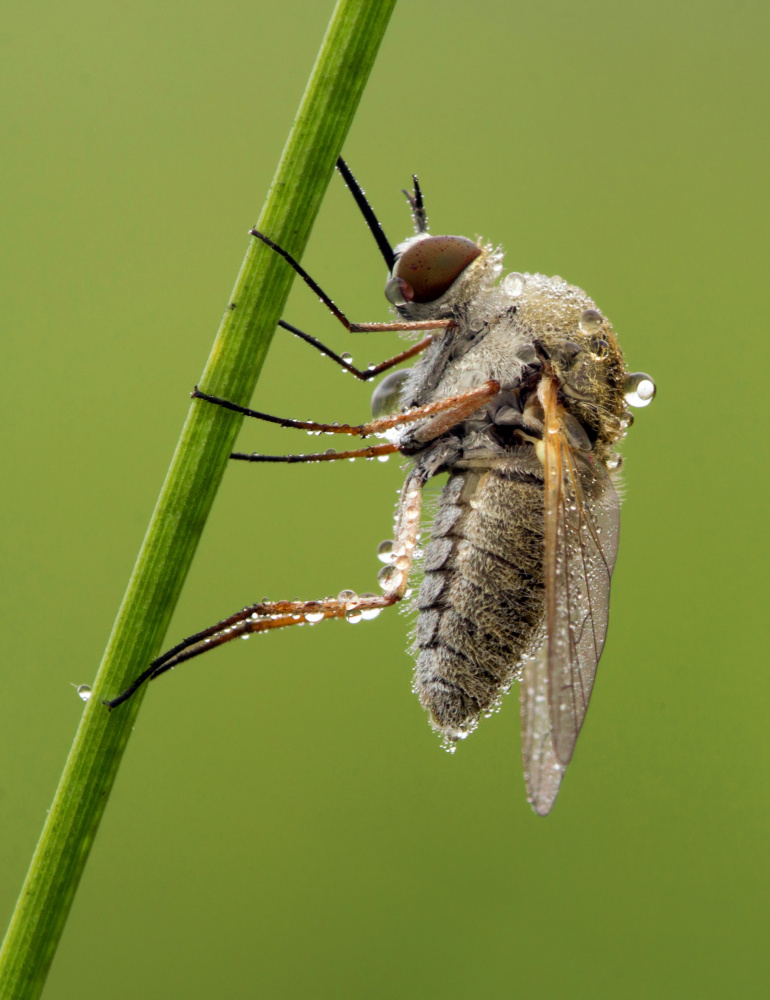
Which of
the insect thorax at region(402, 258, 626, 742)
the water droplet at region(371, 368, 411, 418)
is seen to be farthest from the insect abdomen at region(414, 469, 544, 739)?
the water droplet at region(371, 368, 411, 418)

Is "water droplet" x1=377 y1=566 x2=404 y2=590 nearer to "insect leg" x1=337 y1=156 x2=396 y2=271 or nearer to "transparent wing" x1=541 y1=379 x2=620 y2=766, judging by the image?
"transparent wing" x1=541 y1=379 x2=620 y2=766

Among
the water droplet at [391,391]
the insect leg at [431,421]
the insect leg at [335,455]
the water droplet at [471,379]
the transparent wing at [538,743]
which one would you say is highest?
the water droplet at [391,391]

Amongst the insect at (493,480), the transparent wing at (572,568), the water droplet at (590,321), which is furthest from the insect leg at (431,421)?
the water droplet at (590,321)

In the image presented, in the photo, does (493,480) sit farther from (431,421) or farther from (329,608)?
(329,608)

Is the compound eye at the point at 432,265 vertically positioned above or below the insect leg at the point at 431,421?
above

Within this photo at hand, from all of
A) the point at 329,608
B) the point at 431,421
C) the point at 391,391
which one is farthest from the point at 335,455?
the point at 391,391

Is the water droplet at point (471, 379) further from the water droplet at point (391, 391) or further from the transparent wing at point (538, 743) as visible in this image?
the transparent wing at point (538, 743)

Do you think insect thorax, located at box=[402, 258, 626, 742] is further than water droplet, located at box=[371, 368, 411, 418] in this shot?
No
